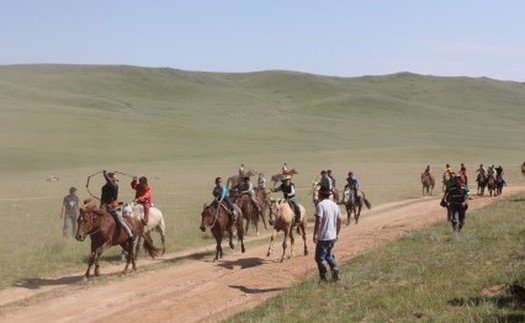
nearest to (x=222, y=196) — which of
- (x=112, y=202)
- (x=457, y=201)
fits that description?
(x=112, y=202)

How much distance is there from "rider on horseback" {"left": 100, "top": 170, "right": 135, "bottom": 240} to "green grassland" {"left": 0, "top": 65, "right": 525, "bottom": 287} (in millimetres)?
2134

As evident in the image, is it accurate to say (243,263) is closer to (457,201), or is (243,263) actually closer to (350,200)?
(457,201)

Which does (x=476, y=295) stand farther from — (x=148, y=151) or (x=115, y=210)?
(x=148, y=151)

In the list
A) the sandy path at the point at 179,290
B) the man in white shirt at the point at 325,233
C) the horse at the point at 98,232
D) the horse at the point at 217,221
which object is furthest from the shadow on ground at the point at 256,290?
the horse at the point at 217,221

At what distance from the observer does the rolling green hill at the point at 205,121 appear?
280ft

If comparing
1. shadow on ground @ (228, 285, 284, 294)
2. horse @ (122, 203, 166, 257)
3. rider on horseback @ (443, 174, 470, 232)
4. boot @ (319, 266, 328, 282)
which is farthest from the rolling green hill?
boot @ (319, 266, 328, 282)

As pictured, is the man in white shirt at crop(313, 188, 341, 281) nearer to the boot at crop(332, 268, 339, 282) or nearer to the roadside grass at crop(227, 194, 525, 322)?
the boot at crop(332, 268, 339, 282)

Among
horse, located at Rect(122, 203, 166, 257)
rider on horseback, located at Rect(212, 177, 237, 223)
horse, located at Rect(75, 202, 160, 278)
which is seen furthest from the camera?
rider on horseback, located at Rect(212, 177, 237, 223)

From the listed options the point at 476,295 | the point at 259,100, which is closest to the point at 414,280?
the point at 476,295

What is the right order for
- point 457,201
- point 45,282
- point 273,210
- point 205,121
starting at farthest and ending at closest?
point 205,121 < point 457,201 < point 273,210 < point 45,282

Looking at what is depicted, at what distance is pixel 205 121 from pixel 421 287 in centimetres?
11100

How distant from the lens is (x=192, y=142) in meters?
93.7

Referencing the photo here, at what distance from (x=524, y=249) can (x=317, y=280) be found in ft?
15.6

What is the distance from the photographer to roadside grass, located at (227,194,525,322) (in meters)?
10.1
